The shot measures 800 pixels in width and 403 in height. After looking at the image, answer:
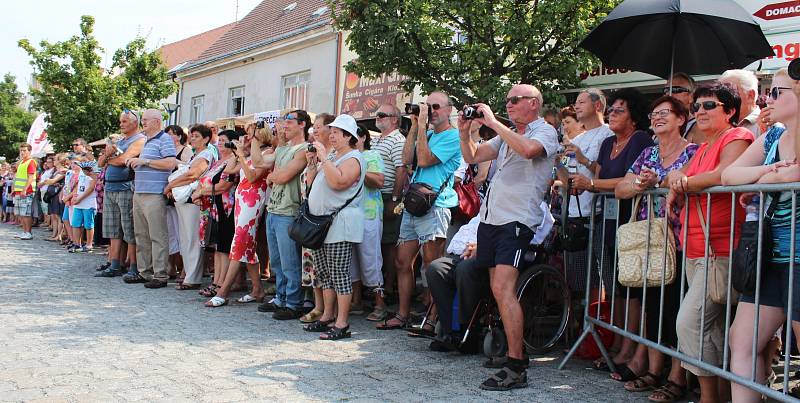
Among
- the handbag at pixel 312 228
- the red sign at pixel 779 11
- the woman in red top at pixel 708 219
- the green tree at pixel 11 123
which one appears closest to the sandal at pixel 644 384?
the woman in red top at pixel 708 219

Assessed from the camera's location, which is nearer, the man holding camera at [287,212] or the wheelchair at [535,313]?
the wheelchair at [535,313]

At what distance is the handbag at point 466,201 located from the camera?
6.54 meters

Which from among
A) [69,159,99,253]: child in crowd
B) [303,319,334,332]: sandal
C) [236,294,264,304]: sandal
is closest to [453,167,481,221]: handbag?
[303,319,334,332]: sandal

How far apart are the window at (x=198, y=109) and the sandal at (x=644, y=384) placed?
24.9 metres

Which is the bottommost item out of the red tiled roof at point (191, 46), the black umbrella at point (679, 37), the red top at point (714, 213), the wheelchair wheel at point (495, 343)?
the wheelchair wheel at point (495, 343)

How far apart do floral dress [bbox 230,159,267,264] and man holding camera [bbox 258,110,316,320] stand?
1.38ft

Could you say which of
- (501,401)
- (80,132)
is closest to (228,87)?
(80,132)

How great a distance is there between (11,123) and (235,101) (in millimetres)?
36491

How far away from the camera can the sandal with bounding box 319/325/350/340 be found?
6074 mm

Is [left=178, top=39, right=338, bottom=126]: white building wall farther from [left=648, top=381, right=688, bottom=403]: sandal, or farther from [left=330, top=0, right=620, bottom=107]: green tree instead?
[left=648, top=381, right=688, bottom=403]: sandal

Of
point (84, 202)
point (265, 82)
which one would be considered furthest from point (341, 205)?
point (265, 82)

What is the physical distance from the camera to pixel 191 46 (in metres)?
42.8

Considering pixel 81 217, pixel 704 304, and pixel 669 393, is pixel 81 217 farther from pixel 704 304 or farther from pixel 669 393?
pixel 704 304

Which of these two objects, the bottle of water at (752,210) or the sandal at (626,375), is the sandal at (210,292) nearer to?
the sandal at (626,375)
